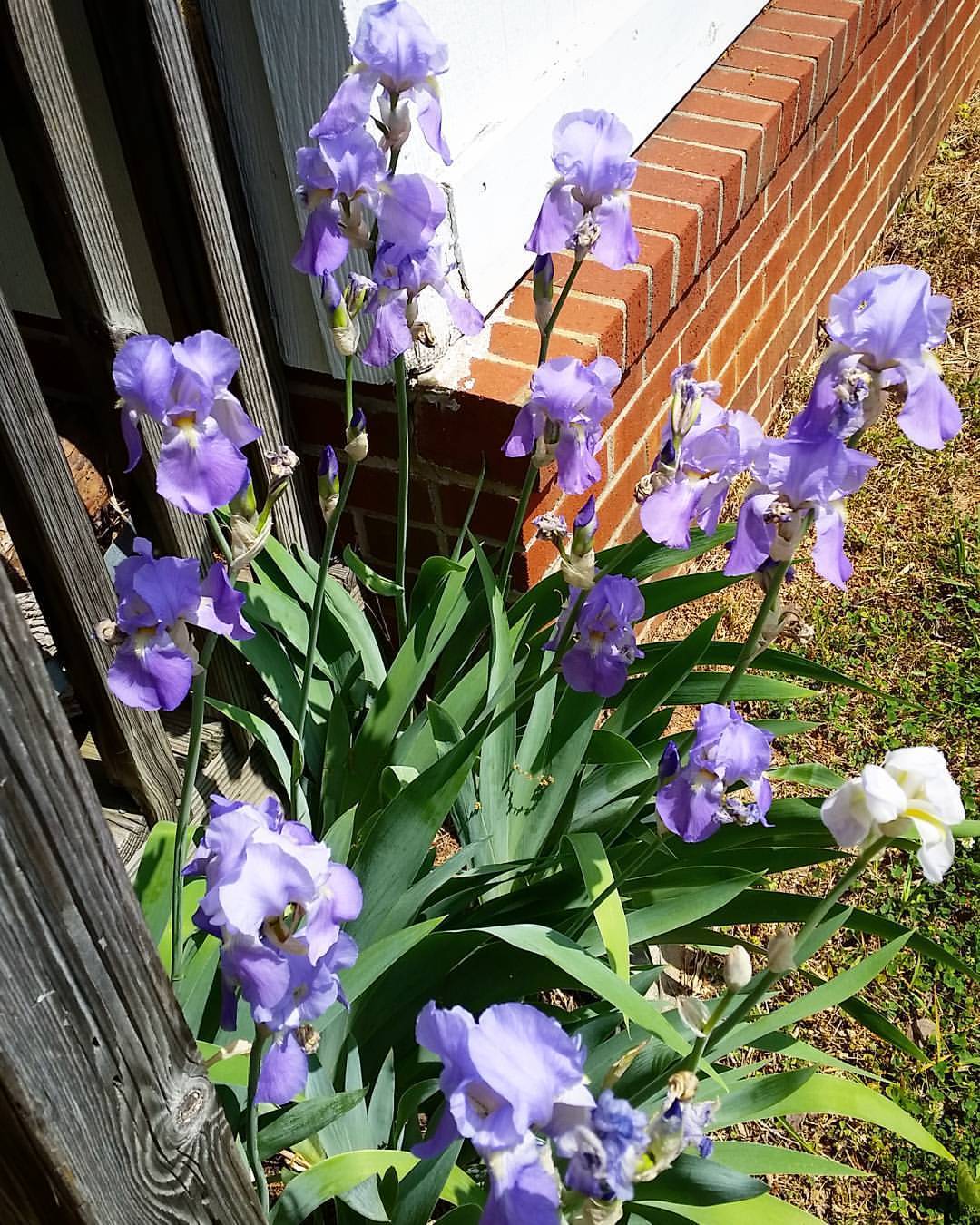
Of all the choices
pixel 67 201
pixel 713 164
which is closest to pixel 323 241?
pixel 67 201

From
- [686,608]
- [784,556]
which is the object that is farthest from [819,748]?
[784,556]

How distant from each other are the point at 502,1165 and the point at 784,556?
1.94 ft

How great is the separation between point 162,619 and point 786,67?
93.9 inches

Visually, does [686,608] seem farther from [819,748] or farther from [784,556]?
[784,556]

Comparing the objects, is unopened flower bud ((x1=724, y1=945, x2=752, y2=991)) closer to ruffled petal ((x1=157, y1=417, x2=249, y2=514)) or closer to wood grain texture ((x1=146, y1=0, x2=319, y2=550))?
ruffled petal ((x1=157, y1=417, x2=249, y2=514))

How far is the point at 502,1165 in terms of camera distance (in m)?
0.72

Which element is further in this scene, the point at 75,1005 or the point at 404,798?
the point at 404,798

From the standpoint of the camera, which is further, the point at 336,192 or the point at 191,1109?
the point at 336,192

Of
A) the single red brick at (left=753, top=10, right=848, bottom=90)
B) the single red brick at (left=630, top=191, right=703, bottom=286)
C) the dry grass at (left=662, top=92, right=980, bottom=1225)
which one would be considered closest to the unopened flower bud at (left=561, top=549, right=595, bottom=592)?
the dry grass at (left=662, top=92, right=980, bottom=1225)

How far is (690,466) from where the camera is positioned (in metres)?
1.18

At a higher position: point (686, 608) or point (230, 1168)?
point (230, 1168)

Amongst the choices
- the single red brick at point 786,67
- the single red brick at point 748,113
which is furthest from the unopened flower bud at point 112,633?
the single red brick at point 786,67

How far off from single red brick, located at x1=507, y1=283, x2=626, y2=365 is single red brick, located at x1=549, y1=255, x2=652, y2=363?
2 cm

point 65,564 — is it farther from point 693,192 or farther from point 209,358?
point 693,192
